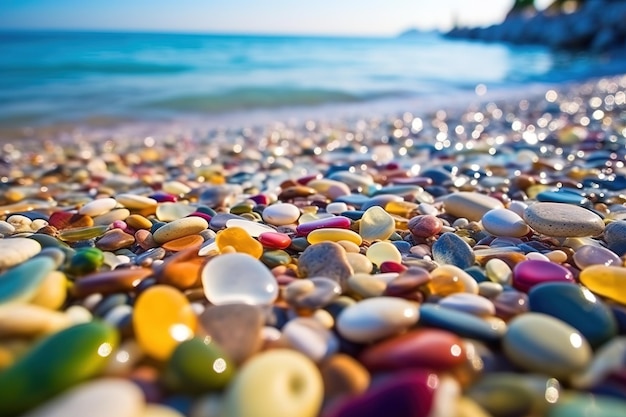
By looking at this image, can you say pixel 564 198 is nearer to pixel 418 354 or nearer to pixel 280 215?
pixel 280 215

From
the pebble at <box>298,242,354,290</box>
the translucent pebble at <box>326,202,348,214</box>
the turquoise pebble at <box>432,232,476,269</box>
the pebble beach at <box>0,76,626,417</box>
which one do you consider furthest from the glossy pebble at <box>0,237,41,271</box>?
the turquoise pebble at <box>432,232,476,269</box>

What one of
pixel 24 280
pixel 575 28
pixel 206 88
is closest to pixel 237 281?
pixel 24 280

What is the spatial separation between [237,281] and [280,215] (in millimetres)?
547

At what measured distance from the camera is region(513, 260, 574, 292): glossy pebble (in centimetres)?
101

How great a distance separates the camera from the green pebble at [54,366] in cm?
65

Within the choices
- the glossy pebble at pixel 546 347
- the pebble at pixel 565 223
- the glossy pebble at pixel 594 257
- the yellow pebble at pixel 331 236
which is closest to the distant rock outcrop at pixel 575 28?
the pebble at pixel 565 223

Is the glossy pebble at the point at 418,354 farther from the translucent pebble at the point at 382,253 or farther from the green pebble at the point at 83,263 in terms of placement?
the green pebble at the point at 83,263

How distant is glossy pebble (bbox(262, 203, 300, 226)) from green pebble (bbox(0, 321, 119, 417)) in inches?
31.6

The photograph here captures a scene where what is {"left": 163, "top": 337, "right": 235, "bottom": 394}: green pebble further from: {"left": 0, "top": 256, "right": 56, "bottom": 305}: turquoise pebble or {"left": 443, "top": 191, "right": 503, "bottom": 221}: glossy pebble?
{"left": 443, "top": 191, "right": 503, "bottom": 221}: glossy pebble

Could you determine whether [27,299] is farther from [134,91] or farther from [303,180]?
[134,91]

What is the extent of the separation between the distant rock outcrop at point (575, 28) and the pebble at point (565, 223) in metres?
17.7

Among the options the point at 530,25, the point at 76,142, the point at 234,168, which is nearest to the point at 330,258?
the point at 234,168

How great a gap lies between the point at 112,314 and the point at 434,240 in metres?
0.90

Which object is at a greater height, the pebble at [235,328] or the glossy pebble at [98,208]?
the pebble at [235,328]
